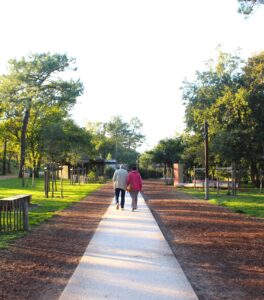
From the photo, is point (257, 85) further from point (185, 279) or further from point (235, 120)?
point (185, 279)

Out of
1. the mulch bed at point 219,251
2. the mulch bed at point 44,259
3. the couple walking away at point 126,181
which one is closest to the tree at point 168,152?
the couple walking away at point 126,181

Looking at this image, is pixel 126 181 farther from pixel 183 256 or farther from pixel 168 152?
pixel 168 152

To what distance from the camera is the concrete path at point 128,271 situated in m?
5.69

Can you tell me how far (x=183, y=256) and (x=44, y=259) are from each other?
2504 millimetres

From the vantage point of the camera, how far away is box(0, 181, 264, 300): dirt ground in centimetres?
614

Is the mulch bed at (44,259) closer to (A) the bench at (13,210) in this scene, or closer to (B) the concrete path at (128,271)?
(B) the concrete path at (128,271)

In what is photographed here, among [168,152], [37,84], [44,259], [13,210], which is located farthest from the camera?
[168,152]

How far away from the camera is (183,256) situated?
8.38 metres

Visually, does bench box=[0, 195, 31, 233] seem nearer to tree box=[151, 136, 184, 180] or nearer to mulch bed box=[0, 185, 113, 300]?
mulch bed box=[0, 185, 113, 300]

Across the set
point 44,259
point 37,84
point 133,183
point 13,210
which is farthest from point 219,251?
point 37,84

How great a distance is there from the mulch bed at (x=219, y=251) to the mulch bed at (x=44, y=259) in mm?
1901

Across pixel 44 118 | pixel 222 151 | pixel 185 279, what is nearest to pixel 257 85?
pixel 222 151

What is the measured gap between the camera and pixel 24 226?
11.5m

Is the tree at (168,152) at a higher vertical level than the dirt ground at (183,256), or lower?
higher
